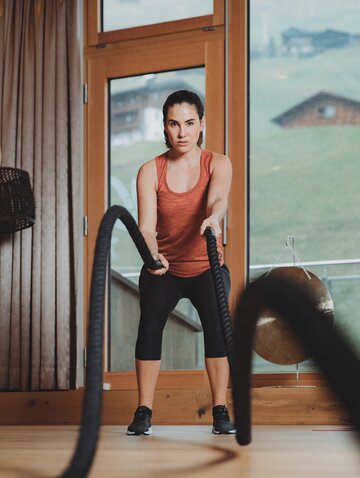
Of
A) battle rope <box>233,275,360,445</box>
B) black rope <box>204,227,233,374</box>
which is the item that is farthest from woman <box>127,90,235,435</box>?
battle rope <box>233,275,360,445</box>

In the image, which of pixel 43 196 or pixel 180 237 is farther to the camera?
pixel 43 196

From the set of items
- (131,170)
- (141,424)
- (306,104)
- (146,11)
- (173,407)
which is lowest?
(173,407)

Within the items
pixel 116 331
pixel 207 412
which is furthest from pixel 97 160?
Answer: pixel 207 412

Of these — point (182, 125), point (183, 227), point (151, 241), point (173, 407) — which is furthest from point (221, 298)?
point (173, 407)

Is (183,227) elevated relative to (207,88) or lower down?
lower down

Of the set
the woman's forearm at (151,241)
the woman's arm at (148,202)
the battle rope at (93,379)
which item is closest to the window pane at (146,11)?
the woman's arm at (148,202)

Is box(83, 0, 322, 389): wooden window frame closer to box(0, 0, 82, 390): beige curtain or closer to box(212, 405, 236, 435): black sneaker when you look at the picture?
box(0, 0, 82, 390): beige curtain

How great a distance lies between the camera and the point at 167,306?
11.0ft

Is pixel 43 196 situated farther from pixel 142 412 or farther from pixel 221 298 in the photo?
pixel 221 298

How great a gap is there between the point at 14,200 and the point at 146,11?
142cm

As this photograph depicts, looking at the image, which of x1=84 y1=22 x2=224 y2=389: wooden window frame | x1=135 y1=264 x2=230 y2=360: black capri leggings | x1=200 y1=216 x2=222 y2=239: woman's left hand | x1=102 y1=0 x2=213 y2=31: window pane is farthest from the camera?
x1=102 y1=0 x2=213 y2=31: window pane

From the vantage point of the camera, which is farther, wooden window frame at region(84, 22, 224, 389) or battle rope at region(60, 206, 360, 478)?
wooden window frame at region(84, 22, 224, 389)

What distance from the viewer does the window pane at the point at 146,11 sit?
503 centimetres

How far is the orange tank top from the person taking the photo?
3363 millimetres
